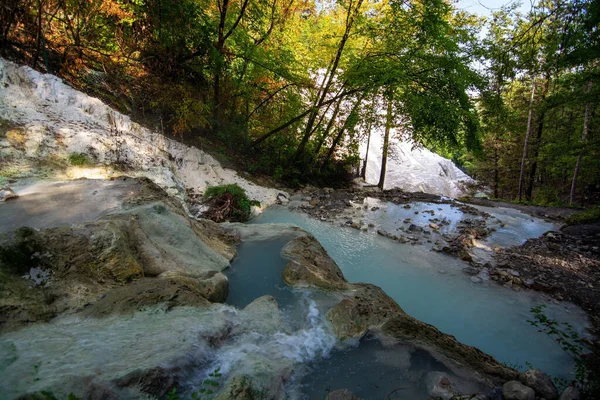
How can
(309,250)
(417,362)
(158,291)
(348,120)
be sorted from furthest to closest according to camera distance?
1. (348,120)
2. (309,250)
3. (158,291)
4. (417,362)

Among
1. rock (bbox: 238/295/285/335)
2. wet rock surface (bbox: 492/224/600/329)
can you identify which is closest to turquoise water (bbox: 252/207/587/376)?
wet rock surface (bbox: 492/224/600/329)

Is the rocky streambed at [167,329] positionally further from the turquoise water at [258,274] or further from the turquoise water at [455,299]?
the turquoise water at [455,299]

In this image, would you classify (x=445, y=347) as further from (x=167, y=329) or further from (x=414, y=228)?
(x=414, y=228)

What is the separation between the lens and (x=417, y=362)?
2674mm

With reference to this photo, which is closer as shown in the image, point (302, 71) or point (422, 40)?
point (422, 40)

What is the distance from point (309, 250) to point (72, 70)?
7.57 meters

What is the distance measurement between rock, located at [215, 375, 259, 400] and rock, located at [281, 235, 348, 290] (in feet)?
6.75

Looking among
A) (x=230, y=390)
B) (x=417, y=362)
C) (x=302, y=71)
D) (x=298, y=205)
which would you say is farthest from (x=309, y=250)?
(x=302, y=71)

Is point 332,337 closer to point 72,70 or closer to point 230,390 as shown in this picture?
point 230,390

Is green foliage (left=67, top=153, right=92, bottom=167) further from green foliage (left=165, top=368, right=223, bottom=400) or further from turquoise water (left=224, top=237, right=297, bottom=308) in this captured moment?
green foliage (left=165, top=368, right=223, bottom=400)

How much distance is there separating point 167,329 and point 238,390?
2.93 feet

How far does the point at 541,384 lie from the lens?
233 centimetres

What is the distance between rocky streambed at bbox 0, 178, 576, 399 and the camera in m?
1.93

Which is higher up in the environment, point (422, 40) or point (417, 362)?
point (422, 40)
